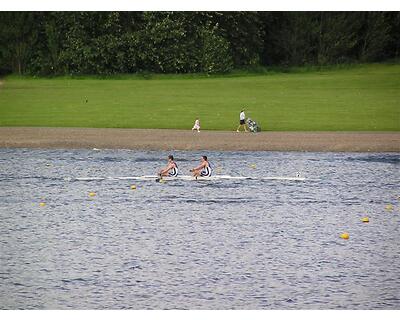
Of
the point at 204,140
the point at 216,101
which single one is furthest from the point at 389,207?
the point at 216,101

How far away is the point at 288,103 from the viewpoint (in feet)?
219

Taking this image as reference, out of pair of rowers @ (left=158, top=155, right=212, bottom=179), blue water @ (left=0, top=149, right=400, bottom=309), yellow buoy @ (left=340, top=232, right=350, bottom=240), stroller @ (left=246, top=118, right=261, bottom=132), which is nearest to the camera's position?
blue water @ (left=0, top=149, right=400, bottom=309)

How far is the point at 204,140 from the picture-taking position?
5097 centimetres

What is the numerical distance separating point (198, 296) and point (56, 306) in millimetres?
3581

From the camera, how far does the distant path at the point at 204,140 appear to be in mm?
49469

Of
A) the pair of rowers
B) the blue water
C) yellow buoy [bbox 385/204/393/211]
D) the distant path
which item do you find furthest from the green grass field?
yellow buoy [bbox 385/204/393/211]

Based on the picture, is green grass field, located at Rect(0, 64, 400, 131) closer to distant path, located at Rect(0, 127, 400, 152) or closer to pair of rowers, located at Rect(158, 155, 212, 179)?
distant path, located at Rect(0, 127, 400, 152)

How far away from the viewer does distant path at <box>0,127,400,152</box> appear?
49.5 meters

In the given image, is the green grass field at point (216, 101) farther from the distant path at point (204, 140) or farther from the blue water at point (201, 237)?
the blue water at point (201, 237)

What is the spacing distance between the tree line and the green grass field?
7.51 ft

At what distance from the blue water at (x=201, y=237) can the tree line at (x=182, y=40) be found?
138 feet

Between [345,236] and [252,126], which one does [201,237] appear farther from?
[252,126]

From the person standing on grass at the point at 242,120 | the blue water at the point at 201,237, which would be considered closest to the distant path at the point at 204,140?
Result: the person standing on grass at the point at 242,120

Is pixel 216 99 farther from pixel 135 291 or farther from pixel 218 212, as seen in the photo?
pixel 135 291
